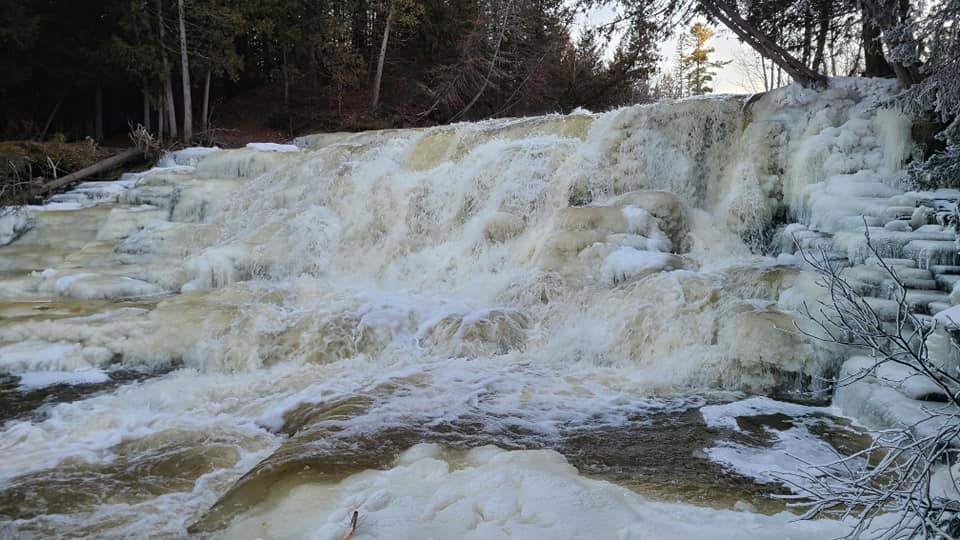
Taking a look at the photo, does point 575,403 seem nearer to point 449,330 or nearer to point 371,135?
point 449,330

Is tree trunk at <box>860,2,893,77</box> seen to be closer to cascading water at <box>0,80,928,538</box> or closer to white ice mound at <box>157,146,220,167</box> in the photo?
cascading water at <box>0,80,928,538</box>

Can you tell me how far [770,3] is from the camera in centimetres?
948

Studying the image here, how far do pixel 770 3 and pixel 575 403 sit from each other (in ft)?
25.0

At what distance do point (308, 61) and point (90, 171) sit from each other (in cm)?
966

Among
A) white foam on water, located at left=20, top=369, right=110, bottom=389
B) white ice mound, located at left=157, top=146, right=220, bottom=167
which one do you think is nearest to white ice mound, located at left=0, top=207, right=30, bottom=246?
white ice mound, located at left=157, top=146, right=220, bottom=167

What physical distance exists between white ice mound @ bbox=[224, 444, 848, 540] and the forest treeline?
338 inches

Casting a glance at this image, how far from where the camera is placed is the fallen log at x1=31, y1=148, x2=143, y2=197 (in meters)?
11.7

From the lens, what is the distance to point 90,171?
1296 centimetres

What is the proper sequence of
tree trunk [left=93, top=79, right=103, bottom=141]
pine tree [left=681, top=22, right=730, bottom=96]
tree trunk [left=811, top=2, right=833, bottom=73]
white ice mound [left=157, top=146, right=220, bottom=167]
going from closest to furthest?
tree trunk [left=811, top=2, right=833, bottom=73] < white ice mound [left=157, top=146, right=220, bottom=167] < tree trunk [left=93, top=79, right=103, bottom=141] < pine tree [left=681, top=22, right=730, bottom=96]

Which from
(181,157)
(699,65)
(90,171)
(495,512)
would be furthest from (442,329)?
(699,65)

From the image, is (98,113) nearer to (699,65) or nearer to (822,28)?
(822,28)

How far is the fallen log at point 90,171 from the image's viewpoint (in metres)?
11.7

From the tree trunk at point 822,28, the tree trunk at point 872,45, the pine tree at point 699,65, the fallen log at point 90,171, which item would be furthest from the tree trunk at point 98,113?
the pine tree at point 699,65

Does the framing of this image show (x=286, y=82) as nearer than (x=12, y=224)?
No
